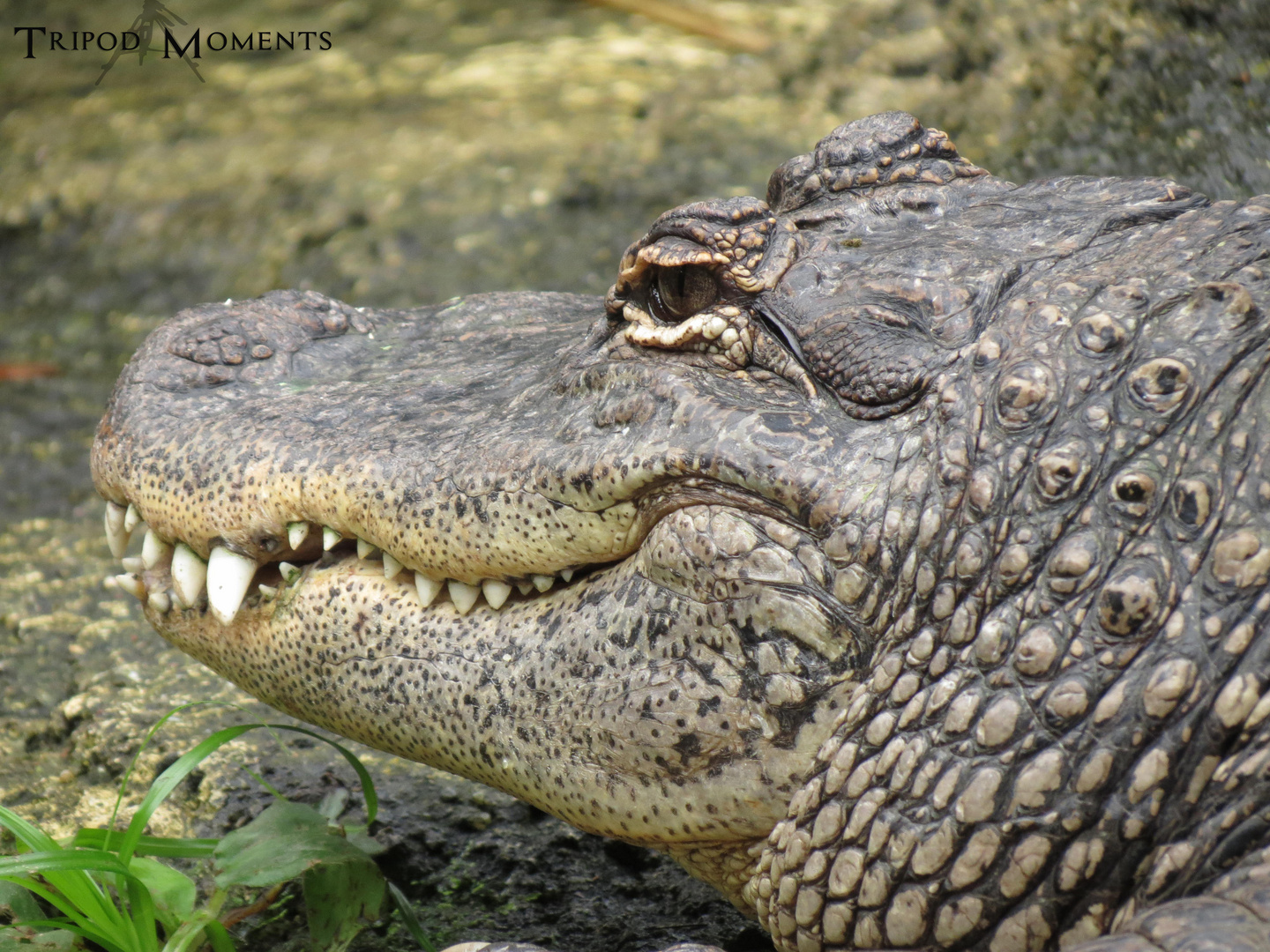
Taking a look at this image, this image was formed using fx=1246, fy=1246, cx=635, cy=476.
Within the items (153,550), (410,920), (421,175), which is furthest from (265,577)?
(421,175)

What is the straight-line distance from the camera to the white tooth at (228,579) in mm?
2518

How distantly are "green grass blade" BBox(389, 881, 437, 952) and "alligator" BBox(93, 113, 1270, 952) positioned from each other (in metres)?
0.36

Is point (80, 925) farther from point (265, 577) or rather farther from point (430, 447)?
point (430, 447)

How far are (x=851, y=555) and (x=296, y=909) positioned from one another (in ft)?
5.10

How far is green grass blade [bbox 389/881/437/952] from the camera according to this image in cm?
254

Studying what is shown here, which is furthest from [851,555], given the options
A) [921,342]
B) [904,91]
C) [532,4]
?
[532,4]

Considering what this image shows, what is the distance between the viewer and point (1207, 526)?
1.79 m

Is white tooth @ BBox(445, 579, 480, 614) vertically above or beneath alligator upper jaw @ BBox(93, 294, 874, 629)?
beneath

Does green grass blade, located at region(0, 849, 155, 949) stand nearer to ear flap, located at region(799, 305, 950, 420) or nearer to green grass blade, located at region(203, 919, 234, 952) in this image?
green grass blade, located at region(203, 919, 234, 952)

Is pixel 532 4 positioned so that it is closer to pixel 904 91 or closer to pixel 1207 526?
pixel 904 91

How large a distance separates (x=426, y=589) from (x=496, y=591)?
147 mm

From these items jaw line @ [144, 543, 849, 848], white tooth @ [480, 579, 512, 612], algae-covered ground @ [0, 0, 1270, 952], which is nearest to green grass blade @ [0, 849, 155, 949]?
algae-covered ground @ [0, 0, 1270, 952]

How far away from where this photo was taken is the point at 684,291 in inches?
90.2

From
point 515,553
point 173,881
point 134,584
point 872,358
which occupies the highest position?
point 872,358
